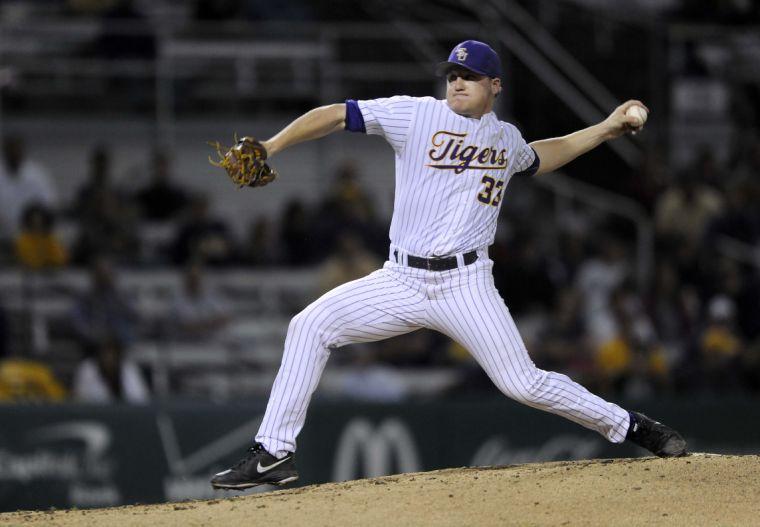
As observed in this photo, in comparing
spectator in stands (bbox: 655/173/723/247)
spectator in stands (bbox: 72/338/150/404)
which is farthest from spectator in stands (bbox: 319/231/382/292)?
spectator in stands (bbox: 655/173/723/247)

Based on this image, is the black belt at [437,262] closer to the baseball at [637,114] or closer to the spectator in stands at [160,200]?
the baseball at [637,114]

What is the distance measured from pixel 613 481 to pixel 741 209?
7486mm

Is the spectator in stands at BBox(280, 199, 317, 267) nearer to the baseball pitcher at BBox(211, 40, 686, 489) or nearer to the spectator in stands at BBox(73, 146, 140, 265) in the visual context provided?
the spectator in stands at BBox(73, 146, 140, 265)

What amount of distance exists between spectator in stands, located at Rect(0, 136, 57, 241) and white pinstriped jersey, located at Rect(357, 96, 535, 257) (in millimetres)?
6484

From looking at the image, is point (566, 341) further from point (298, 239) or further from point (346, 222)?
point (298, 239)

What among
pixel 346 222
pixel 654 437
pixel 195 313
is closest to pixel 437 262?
pixel 654 437

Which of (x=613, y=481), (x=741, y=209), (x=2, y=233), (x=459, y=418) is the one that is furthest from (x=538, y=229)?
(x=613, y=481)

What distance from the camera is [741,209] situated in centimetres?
1330

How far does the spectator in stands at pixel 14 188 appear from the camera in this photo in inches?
468

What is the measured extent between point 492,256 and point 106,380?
378cm

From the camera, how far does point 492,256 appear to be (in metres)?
12.5

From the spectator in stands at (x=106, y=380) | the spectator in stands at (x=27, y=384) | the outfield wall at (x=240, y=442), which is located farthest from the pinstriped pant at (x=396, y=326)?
the spectator in stands at (x=27, y=384)

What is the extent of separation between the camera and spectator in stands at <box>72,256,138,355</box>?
1105 centimetres

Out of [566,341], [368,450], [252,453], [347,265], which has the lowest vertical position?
[368,450]
